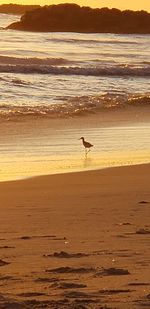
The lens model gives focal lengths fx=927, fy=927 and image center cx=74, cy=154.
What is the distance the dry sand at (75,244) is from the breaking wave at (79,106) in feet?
28.8

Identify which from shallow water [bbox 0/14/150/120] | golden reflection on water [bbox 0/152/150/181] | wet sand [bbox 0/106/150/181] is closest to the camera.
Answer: golden reflection on water [bbox 0/152/150/181]

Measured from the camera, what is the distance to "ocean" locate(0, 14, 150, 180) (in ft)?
42.3

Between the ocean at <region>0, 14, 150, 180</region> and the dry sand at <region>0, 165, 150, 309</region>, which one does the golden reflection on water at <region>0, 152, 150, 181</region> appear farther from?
the dry sand at <region>0, 165, 150, 309</region>

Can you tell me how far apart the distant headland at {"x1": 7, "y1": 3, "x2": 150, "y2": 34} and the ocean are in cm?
5093

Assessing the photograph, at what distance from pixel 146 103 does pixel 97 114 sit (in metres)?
3.26

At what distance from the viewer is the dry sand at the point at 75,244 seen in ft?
16.8

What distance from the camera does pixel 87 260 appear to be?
604 cm

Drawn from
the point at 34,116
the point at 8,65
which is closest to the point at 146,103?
the point at 34,116

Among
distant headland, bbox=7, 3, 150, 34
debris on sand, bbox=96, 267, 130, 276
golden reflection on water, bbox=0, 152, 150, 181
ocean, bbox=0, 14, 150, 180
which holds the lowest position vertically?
debris on sand, bbox=96, 267, 130, 276

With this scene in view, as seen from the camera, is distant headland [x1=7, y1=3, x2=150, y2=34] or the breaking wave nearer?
the breaking wave

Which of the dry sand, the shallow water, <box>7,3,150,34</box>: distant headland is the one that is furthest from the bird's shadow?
<box>7,3,150,34</box>: distant headland

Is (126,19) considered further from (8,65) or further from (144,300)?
(144,300)

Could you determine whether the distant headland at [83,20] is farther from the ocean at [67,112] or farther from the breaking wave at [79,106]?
the breaking wave at [79,106]

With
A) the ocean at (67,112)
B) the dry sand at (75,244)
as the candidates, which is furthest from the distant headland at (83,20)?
the dry sand at (75,244)
